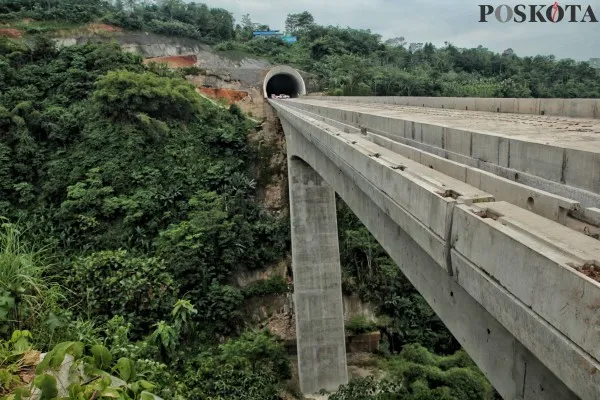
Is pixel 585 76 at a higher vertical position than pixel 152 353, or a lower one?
higher

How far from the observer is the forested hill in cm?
3598

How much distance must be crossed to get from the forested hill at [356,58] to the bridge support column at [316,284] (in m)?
19.2

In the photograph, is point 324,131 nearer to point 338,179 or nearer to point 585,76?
point 338,179

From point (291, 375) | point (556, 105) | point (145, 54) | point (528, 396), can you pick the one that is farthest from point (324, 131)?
point (145, 54)

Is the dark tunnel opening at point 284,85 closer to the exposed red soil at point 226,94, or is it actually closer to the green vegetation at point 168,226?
the exposed red soil at point 226,94

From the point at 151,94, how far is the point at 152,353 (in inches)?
632

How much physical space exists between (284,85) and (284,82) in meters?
0.46

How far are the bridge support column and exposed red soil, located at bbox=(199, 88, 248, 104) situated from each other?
1596 centimetres

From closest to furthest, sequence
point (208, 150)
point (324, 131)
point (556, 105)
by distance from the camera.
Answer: point (556, 105) → point (324, 131) → point (208, 150)

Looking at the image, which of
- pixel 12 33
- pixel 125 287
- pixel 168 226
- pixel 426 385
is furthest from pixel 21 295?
pixel 12 33

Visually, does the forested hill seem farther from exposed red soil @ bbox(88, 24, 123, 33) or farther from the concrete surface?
the concrete surface

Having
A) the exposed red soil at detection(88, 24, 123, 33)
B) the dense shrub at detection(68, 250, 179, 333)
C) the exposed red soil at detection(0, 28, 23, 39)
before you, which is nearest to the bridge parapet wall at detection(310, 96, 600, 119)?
the dense shrub at detection(68, 250, 179, 333)

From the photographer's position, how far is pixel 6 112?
20672mm

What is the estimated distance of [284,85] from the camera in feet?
131
